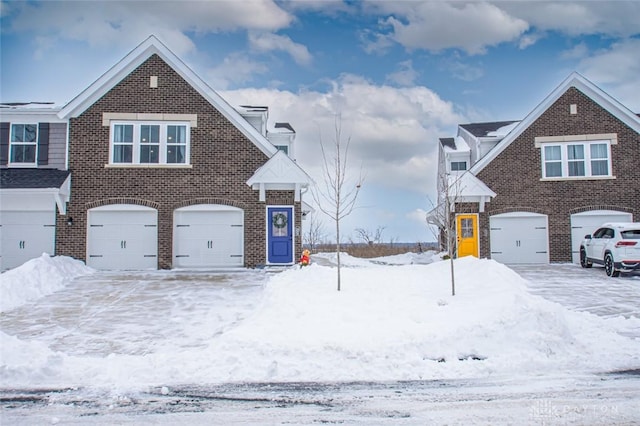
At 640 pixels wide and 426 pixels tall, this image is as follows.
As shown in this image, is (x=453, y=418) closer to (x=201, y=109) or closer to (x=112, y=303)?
(x=112, y=303)

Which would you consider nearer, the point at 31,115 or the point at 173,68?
the point at 31,115

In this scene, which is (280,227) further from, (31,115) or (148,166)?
(31,115)

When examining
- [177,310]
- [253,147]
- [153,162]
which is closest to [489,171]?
[253,147]

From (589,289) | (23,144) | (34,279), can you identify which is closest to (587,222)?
(589,289)

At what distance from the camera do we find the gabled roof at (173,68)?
17.9 meters

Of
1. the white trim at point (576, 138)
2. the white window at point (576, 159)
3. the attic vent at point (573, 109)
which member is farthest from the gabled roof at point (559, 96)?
the white window at point (576, 159)

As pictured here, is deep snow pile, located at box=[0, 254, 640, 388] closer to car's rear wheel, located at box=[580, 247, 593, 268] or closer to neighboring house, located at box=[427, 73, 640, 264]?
car's rear wheel, located at box=[580, 247, 593, 268]

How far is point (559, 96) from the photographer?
836 inches

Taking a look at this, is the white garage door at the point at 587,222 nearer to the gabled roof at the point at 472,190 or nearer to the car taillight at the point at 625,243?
the gabled roof at the point at 472,190

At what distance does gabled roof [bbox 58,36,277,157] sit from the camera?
58.7ft

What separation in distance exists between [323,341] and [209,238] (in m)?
11.5

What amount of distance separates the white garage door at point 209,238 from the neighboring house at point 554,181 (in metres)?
9.55

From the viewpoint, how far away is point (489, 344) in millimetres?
7520

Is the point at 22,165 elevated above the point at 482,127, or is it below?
below
